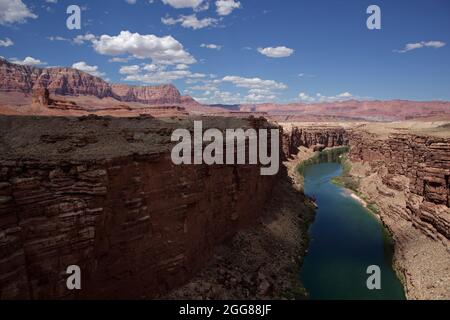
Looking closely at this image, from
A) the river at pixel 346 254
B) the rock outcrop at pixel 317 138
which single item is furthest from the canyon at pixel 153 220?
the rock outcrop at pixel 317 138

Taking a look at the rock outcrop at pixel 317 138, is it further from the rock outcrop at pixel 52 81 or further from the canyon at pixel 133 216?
the rock outcrop at pixel 52 81

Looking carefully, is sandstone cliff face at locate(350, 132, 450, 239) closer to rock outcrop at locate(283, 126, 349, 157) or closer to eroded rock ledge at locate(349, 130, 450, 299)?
eroded rock ledge at locate(349, 130, 450, 299)

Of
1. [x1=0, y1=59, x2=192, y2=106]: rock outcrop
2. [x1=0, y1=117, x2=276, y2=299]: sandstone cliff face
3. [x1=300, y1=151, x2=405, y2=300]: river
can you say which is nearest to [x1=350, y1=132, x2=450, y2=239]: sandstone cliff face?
[x1=300, y1=151, x2=405, y2=300]: river

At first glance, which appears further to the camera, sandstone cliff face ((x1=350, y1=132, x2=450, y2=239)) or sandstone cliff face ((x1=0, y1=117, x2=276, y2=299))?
sandstone cliff face ((x1=350, y1=132, x2=450, y2=239))

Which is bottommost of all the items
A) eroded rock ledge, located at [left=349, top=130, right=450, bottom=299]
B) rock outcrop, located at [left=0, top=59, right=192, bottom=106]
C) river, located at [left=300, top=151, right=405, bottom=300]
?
river, located at [left=300, top=151, right=405, bottom=300]

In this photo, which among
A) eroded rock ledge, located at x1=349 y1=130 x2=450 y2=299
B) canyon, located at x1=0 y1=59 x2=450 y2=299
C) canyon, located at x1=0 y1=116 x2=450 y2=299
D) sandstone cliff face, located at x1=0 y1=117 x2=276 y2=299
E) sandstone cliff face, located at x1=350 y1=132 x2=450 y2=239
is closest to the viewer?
sandstone cliff face, located at x1=0 y1=117 x2=276 y2=299

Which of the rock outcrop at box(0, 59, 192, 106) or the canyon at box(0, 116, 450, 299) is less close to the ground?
the rock outcrop at box(0, 59, 192, 106)

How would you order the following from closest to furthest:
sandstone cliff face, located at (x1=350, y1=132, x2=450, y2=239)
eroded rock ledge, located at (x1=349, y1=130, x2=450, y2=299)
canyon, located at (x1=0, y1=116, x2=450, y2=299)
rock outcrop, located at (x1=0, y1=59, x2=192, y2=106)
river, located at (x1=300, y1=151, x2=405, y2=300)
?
canyon, located at (x1=0, y1=116, x2=450, y2=299) < eroded rock ledge, located at (x1=349, y1=130, x2=450, y2=299) < river, located at (x1=300, y1=151, x2=405, y2=300) < sandstone cliff face, located at (x1=350, y1=132, x2=450, y2=239) < rock outcrop, located at (x1=0, y1=59, x2=192, y2=106)
